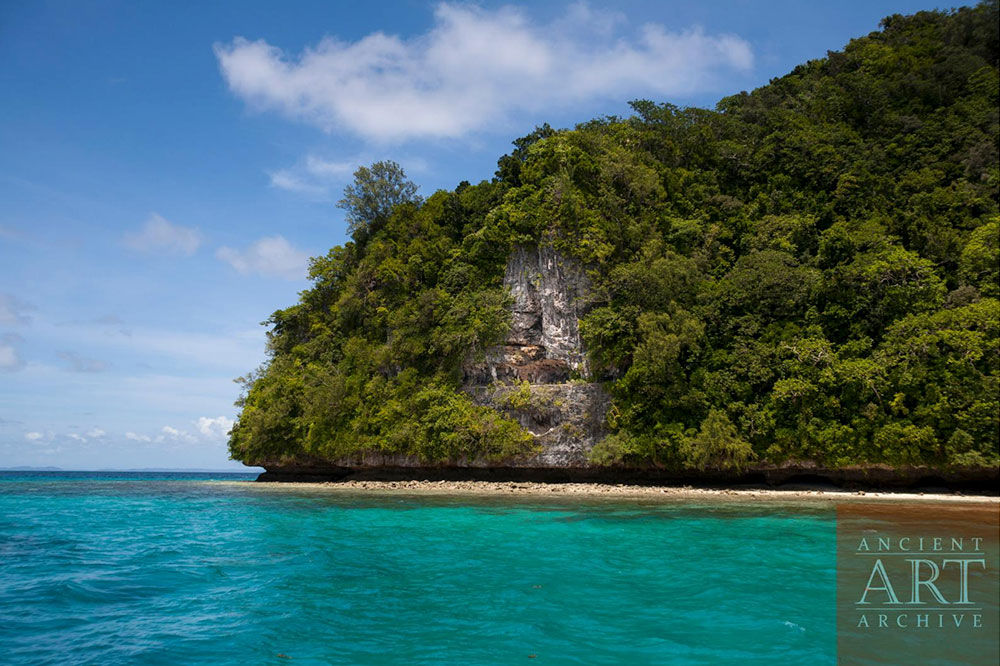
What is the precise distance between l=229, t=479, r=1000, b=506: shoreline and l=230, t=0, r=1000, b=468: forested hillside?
1.34 metres

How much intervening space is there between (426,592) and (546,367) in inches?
952

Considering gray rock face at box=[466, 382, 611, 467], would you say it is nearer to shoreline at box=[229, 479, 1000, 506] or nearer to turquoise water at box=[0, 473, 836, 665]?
shoreline at box=[229, 479, 1000, 506]

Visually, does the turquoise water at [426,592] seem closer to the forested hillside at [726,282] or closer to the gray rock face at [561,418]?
the forested hillside at [726,282]

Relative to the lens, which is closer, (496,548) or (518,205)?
(496,548)

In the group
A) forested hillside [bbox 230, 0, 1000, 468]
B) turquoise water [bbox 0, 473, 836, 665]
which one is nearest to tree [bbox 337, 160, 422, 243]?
forested hillside [bbox 230, 0, 1000, 468]

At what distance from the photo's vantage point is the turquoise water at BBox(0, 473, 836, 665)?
5.99 m

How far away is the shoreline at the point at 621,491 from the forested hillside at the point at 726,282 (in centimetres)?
134

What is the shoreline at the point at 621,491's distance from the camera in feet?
66.5

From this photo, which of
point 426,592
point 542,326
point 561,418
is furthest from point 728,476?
point 426,592


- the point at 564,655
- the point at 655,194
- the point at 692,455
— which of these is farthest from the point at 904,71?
the point at 564,655

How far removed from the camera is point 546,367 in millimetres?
→ 32250

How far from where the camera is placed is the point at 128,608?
25.3 ft

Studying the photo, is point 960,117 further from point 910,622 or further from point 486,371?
point 910,622

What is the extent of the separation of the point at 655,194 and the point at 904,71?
16364 millimetres
